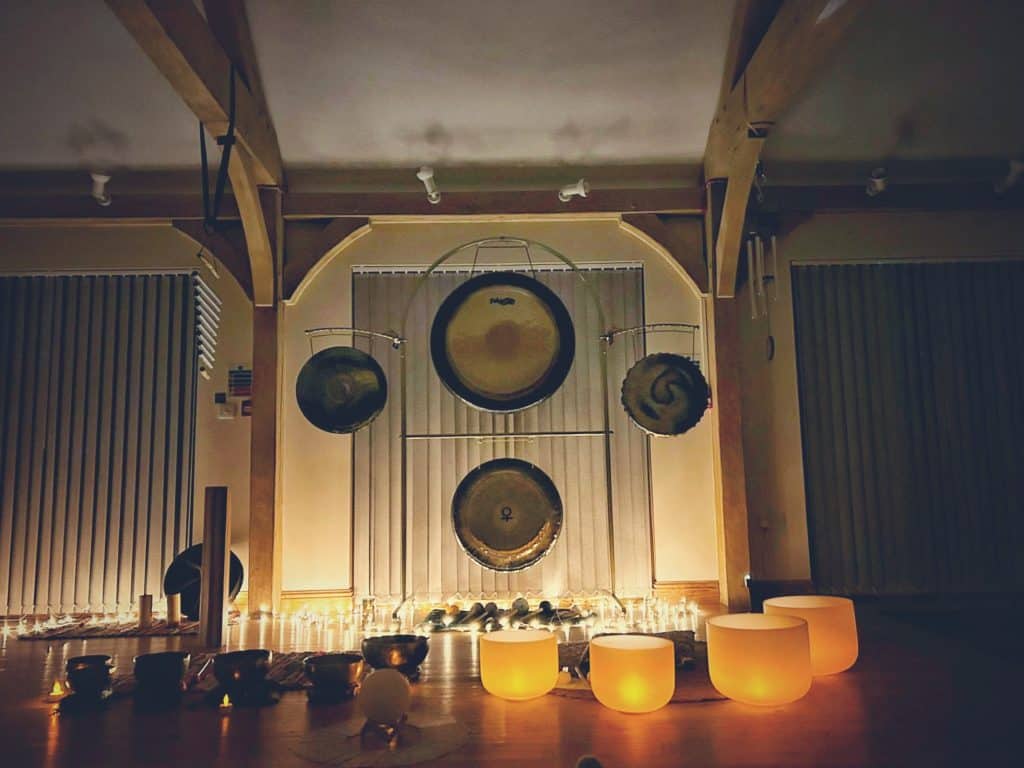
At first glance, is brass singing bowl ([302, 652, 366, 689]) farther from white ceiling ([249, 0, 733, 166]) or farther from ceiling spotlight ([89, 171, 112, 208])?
ceiling spotlight ([89, 171, 112, 208])

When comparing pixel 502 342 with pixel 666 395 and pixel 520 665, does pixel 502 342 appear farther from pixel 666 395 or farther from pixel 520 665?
pixel 520 665

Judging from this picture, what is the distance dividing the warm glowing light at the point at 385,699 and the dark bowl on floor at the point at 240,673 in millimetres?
530

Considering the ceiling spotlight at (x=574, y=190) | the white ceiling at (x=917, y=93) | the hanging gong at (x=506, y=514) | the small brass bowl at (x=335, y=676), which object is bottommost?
the small brass bowl at (x=335, y=676)

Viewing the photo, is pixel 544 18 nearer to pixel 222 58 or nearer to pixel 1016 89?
pixel 222 58

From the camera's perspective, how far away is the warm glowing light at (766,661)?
6.71 feet

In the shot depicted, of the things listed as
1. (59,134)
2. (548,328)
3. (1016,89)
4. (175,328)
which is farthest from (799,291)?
(59,134)

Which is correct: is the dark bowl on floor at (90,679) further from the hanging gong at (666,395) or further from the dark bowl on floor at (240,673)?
the hanging gong at (666,395)

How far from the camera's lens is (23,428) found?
4922 millimetres

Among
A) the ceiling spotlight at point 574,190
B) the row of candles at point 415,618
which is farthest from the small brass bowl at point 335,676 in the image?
the ceiling spotlight at point 574,190

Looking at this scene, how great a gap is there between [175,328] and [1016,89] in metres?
4.97

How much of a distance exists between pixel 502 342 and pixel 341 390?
897mm

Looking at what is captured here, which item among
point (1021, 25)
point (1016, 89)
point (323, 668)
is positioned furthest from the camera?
point (1016, 89)

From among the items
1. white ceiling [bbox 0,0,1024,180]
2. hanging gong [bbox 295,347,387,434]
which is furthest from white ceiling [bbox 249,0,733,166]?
hanging gong [bbox 295,347,387,434]

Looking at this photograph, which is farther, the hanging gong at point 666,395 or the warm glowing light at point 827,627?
the hanging gong at point 666,395
